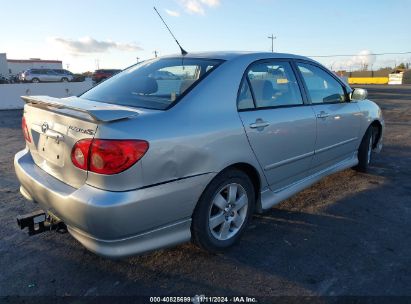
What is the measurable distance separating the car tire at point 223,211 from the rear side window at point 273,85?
64 centimetres

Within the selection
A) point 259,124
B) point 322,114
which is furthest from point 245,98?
point 322,114

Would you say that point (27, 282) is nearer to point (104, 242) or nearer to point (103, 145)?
point (104, 242)

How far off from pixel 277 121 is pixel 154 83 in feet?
3.73

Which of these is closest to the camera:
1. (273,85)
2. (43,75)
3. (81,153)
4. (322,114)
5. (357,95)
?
(81,153)

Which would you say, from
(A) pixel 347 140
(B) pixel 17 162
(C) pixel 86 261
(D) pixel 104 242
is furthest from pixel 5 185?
(A) pixel 347 140

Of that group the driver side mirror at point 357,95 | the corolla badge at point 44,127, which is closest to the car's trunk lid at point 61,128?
the corolla badge at point 44,127

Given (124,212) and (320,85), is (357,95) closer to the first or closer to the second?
(320,85)

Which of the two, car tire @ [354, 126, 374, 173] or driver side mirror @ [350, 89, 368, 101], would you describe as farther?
car tire @ [354, 126, 374, 173]

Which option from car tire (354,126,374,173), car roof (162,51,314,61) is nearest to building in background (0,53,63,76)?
car tire (354,126,374,173)

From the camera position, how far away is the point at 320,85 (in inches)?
167

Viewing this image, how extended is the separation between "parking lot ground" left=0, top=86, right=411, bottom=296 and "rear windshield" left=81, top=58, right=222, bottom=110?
127cm

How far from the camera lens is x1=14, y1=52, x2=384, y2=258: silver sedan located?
235 centimetres

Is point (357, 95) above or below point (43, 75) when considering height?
below

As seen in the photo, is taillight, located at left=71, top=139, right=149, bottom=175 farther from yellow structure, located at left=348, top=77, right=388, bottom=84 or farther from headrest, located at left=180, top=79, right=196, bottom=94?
yellow structure, located at left=348, top=77, right=388, bottom=84
